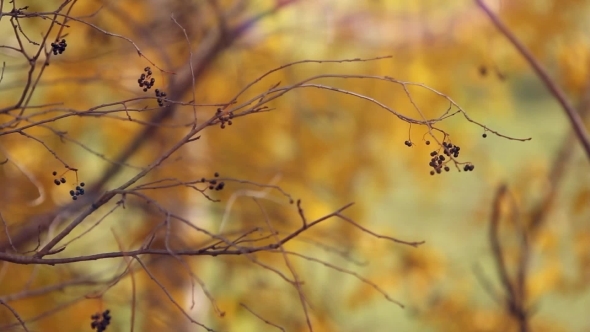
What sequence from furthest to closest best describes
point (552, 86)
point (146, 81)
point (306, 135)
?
point (306, 135)
point (552, 86)
point (146, 81)

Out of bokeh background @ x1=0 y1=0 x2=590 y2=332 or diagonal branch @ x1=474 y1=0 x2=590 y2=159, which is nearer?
diagonal branch @ x1=474 y1=0 x2=590 y2=159

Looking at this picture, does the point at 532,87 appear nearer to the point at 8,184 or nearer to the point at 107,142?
the point at 107,142

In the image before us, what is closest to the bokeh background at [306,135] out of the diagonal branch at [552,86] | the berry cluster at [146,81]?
the diagonal branch at [552,86]

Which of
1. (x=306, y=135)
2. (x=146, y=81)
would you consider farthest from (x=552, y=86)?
(x=306, y=135)

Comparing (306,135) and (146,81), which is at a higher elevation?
(306,135)

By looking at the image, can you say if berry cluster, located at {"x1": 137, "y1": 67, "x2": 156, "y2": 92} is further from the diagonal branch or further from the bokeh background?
the bokeh background

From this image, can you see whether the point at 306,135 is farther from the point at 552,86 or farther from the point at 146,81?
the point at 146,81

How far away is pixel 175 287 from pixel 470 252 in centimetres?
293

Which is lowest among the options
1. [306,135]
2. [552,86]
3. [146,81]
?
[146,81]

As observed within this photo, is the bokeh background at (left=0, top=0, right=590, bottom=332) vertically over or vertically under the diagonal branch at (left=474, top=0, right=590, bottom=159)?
over

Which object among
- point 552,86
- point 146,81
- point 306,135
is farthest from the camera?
point 306,135

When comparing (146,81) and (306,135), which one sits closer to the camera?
(146,81)

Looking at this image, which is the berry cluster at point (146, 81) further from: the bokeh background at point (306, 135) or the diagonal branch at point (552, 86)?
the bokeh background at point (306, 135)

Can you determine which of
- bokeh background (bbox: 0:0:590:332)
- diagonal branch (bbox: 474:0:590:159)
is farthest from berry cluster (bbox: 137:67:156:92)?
bokeh background (bbox: 0:0:590:332)
